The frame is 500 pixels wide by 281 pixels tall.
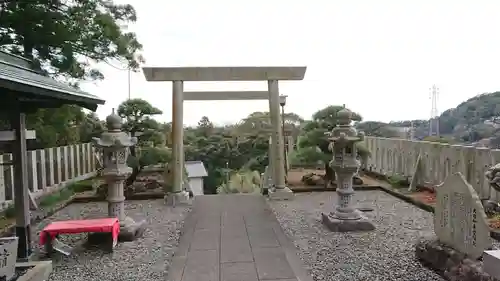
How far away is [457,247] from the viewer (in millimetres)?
3756

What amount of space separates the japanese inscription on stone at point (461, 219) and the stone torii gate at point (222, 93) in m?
4.49

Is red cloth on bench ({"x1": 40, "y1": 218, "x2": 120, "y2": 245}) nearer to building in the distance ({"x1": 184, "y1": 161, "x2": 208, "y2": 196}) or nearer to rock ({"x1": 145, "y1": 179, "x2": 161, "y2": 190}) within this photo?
rock ({"x1": 145, "y1": 179, "x2": 161, "y2": 190})

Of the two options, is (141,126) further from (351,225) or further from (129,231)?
(351,225)

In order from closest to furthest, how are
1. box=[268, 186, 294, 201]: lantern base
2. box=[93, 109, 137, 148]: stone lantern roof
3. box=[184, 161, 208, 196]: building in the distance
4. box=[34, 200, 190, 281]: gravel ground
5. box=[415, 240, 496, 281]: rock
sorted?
1. box=[415, 240, 496, 281]: rock
2. box=[34, 200, 190, 281]: gravel ground
3. box=[93, 109, 137, 148]: stone lantern roof
4. box=[268, 186, 294, 201]: lantern base
5. box=[184, 161, 208, 196]: building in the distance

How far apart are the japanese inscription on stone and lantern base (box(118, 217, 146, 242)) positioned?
391cm

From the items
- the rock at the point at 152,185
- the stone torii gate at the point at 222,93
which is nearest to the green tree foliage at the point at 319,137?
the stone torii gate at the point at 222,93

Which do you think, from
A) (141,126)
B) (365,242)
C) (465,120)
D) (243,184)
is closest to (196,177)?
(243,184)

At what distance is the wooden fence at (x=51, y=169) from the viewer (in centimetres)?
719

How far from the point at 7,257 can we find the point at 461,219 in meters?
4.07

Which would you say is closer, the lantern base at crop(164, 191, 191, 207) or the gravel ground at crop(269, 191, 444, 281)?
the gravel ground at crop(269, 191, 444, 281)

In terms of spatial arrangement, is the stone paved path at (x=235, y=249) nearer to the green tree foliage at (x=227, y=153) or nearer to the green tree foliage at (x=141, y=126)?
the green tree foliage at (x=141, y=126)

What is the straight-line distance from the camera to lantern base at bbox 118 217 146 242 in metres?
5.41

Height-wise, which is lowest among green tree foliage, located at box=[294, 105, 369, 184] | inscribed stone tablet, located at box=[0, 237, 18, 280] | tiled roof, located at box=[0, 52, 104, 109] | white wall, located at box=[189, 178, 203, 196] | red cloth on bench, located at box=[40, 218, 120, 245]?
white wall, located at box=[189, 178, 203, 196]

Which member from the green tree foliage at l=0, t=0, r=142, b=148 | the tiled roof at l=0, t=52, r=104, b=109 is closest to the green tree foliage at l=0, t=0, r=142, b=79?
the green tree foliage at l=0, t=0, r=142, b=148
